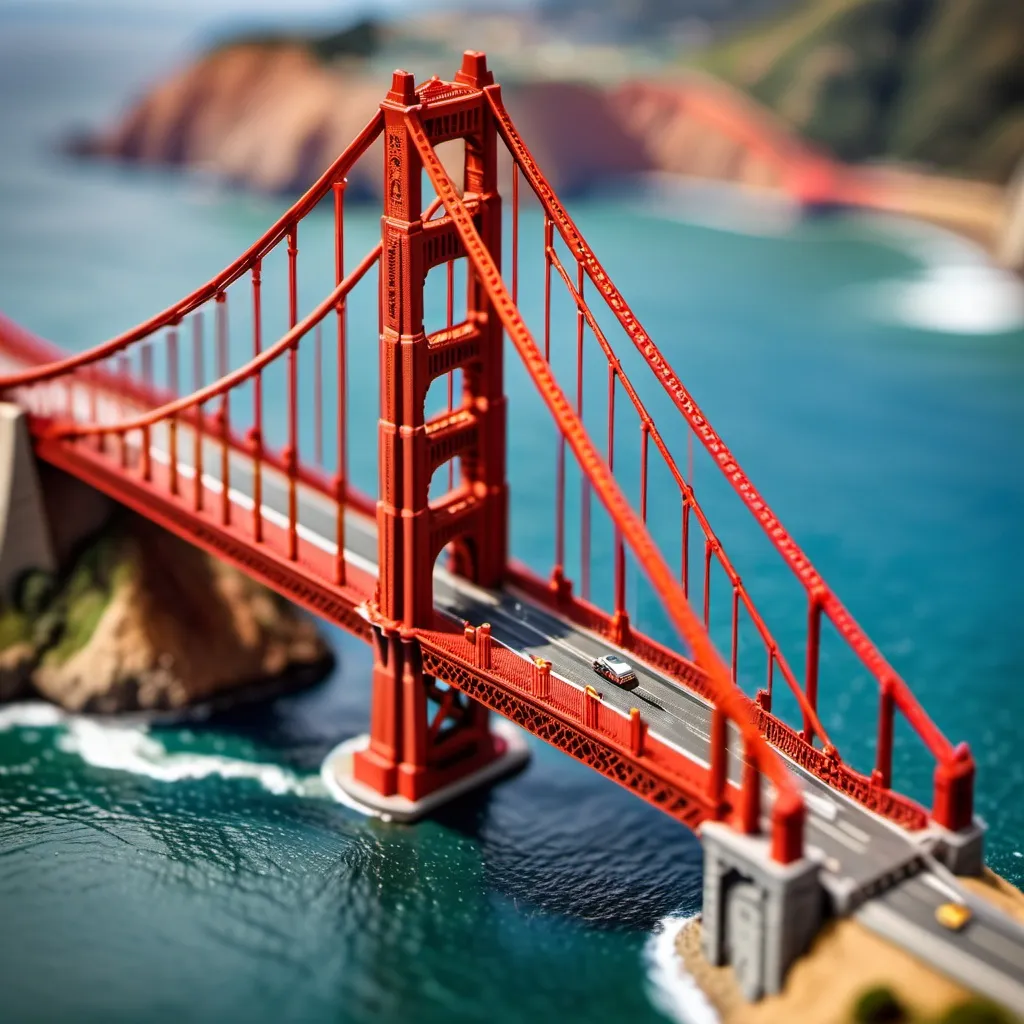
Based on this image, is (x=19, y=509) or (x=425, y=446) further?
(x=19, y=509)

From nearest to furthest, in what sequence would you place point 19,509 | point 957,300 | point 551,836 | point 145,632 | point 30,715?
point 551,836 < point 30,715 < point 145,632 < point 19,509 < point 957,300

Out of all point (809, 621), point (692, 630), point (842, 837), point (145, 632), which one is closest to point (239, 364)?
point (145, 632)

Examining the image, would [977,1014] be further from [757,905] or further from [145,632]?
[145,632]

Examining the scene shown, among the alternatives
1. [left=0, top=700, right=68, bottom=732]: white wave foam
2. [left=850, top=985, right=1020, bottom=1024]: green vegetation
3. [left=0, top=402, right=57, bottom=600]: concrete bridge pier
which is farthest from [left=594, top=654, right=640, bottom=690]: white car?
[left=0, top=402, right=57, bottom=600]: concrete bridge pier

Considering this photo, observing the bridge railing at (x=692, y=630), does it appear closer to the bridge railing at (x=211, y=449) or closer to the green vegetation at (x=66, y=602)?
the bridge railing at (x=211, y=449)

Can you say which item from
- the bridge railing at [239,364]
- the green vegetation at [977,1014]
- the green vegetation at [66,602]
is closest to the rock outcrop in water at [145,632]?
the green vegetation at [66,602]

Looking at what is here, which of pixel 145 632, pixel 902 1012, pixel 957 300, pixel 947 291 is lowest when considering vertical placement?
pixel 145 632

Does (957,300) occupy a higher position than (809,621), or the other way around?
(809,621)

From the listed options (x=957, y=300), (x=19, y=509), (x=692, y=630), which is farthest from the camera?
(x=957, y=300)

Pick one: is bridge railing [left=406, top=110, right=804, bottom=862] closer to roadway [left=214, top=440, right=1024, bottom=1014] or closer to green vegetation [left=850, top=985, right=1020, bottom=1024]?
roadway [left=214, top=440, right=1024, bottom=1014]
